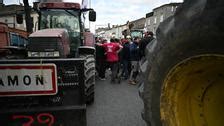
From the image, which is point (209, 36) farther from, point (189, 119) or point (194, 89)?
point (189, 119)

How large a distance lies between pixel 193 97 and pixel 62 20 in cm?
724

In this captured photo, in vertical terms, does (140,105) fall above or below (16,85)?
below

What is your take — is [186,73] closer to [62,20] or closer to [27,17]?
[62,20]

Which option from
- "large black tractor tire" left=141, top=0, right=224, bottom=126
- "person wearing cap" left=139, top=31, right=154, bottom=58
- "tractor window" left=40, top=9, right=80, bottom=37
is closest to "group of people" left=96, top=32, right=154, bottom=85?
"person wearing cap" left=139, top=31, right=154, bottom=58

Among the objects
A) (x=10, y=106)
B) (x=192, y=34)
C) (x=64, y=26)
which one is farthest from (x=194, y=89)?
(x=64, y=26)

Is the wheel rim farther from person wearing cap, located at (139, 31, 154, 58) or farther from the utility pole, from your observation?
person wearing cap, located at (139, 31, 154, 58)

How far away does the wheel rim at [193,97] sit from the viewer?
2570 millimetres

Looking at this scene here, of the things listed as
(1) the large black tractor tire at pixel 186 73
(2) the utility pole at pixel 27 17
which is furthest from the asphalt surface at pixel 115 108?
(1) the large black tractor tire at pixel 186 73

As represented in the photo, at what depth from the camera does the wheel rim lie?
2.57 meters

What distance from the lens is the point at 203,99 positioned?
268cm

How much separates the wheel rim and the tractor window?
7102mm

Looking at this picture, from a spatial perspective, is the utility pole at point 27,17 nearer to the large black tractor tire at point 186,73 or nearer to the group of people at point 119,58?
the group of people at point 119,58

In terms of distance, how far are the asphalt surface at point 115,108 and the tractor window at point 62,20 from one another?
6.56 ft

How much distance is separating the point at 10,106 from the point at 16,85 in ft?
1.07
